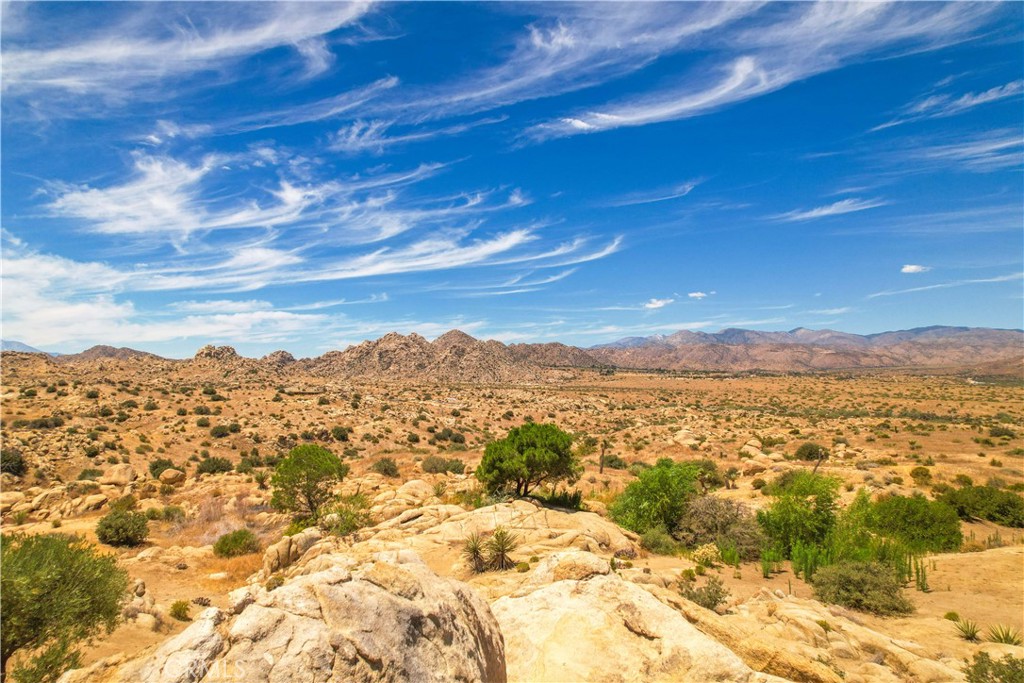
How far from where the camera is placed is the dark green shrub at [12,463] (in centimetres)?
3197

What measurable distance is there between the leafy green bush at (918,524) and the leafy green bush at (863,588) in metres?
6.44

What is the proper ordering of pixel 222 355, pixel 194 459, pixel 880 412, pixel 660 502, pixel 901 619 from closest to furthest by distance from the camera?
pixel 901 619, pixel 660 502, pixel 194 459, pixel 880 412, pixel 222 355

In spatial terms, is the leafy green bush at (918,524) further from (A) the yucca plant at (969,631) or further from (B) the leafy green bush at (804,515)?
(A) the yucca plant at (969,631)

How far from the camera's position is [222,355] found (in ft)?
379

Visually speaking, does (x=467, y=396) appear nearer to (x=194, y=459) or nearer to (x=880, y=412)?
(x=194, y=459)

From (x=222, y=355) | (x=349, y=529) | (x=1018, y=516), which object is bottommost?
(x=1018, y=516)

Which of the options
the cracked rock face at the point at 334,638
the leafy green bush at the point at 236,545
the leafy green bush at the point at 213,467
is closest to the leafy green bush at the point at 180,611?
the leafy green bush at the point at 236,545

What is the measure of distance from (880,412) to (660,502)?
213 ft

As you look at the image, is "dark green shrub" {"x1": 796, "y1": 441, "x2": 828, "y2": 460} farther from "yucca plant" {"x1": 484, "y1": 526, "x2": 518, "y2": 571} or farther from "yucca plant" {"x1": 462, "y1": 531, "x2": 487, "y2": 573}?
"yucca plant" {"x1": 462, "y1": 531, "x2": 487, "y2": 573}

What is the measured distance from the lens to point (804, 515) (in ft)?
68.3

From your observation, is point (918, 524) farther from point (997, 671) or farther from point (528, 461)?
point (528, 461)

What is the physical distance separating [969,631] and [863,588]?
3.12 meters

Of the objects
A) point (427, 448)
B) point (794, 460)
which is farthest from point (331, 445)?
point (794, 460)

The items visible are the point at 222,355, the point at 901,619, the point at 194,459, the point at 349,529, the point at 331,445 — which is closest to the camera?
the point at 901,619
